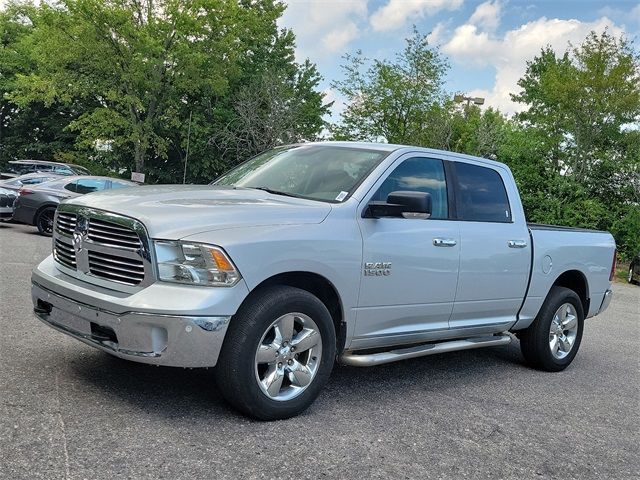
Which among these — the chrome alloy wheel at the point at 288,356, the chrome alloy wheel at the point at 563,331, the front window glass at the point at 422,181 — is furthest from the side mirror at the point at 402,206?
the chrome alloy wheel at the point at 563,331

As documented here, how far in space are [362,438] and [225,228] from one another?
148cm

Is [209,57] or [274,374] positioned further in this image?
[209,57]

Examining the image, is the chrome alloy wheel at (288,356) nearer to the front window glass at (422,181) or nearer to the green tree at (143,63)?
the front window glass at (422,181)

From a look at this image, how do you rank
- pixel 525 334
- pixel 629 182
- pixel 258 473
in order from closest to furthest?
A: pixel 258 473, pixel 525 334, pixel 629 182

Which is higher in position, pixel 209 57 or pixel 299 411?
pixel 209 57

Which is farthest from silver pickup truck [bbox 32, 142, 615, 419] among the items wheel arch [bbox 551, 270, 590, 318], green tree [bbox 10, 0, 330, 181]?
green tree [bbox 10, 0, 330, 181]

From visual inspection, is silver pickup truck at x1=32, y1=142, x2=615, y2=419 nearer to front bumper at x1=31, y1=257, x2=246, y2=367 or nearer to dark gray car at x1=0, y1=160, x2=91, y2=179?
front bumper at x1=31, y1=257, x2=246, y2=367

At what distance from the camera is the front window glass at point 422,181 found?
4.64 metres

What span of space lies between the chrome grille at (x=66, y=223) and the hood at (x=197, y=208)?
0.36 ft

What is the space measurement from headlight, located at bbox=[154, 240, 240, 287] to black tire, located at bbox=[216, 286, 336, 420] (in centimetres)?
25

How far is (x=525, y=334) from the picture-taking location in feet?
20.0

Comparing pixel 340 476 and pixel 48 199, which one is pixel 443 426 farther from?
pixel 48 199

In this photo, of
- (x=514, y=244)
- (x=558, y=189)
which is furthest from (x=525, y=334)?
(x=558, y=189)

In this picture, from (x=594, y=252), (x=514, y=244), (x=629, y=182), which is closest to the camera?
(x=514, y=244)
